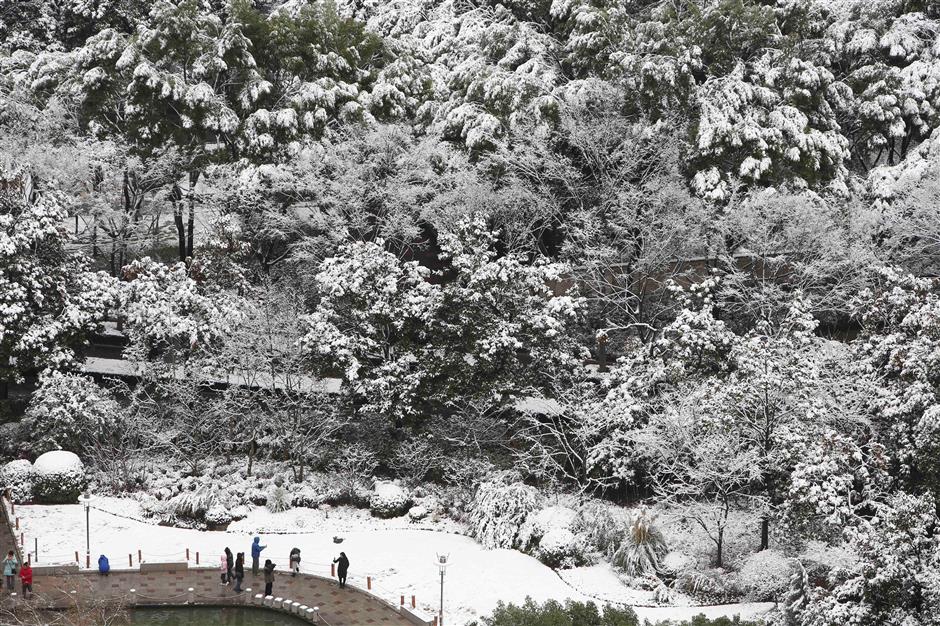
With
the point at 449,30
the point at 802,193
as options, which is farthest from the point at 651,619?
the point at 449,30

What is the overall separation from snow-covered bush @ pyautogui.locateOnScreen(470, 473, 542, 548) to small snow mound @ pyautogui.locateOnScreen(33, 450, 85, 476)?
11.9 m

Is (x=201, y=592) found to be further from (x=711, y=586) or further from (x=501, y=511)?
(x=711, y=586)

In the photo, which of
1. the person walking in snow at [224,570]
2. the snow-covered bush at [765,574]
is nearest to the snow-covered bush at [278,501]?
the person walking in snow at [224,570]

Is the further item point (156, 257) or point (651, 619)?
point (156, 257)

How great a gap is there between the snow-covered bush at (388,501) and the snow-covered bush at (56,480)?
8696mm

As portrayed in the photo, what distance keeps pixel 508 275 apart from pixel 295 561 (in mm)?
9902

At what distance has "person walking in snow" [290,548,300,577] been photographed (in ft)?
76.6

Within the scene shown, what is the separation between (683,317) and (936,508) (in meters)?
9.24

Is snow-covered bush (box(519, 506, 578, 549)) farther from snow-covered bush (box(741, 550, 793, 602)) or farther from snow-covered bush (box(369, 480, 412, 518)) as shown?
snow-covered bush (box(741, 550, 793, 602))

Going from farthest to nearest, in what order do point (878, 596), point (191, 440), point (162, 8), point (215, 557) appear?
point (162, 8) < point (191, 440) < point (215, 557) < point (878, 596)

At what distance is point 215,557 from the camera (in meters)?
24.7

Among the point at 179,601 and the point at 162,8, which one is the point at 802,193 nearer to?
the point at 179,601

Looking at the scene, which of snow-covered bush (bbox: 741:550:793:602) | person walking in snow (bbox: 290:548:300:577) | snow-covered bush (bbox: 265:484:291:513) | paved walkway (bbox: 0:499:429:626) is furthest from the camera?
snow-covered bush (bbox: 265:484:291:513)

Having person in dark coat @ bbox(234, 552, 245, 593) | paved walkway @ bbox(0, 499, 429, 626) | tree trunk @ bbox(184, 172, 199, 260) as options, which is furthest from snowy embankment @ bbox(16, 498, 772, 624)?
tree trunk @ bbox(184, 172, 199, 260)
